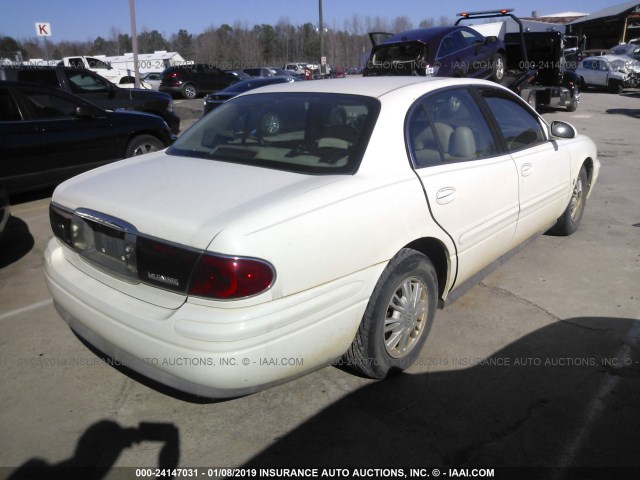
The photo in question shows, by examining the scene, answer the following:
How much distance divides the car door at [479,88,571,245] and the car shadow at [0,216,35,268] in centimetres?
422

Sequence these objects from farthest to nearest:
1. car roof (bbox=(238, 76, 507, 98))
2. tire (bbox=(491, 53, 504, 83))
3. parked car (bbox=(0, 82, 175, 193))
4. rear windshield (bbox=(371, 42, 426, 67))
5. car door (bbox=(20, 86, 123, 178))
Result: tire (bbox=(491, 53, 504, 83))
rear windshield (bbox=(371, 42, 426, 67))
car door (bbox=(20, 86, 123, 178))
parked car (bbox=(0, 82, 175, 193))
car roof (bbox=(238, 76, 507, 98))

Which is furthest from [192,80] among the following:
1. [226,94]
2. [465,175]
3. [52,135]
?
[465,175]

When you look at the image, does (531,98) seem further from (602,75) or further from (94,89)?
(602,75)

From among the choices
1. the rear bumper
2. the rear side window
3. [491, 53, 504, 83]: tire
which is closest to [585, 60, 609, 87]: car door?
[491, 53, 504, 83]: tire

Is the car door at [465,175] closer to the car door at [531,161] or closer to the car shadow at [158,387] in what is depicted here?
the car door at [531,161]

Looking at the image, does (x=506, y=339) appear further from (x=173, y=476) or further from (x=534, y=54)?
(x=534, y=54)

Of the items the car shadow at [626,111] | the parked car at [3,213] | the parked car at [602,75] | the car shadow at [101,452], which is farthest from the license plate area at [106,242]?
the parked car at [602,75]

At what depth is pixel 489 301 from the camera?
3.87m

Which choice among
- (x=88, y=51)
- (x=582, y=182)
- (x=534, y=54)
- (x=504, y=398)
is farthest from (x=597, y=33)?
(x=88, y=51)

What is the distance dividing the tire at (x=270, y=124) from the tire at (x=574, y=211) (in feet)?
9.86

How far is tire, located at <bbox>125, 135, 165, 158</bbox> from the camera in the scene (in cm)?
733

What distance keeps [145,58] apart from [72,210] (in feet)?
163

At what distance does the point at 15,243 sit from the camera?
5148 mm

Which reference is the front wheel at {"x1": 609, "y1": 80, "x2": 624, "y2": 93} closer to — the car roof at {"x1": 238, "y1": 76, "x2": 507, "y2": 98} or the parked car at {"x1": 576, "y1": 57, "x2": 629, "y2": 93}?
the parked car at {"x1": 576, "y1": 57, "x2": 629, "y2": 93}
